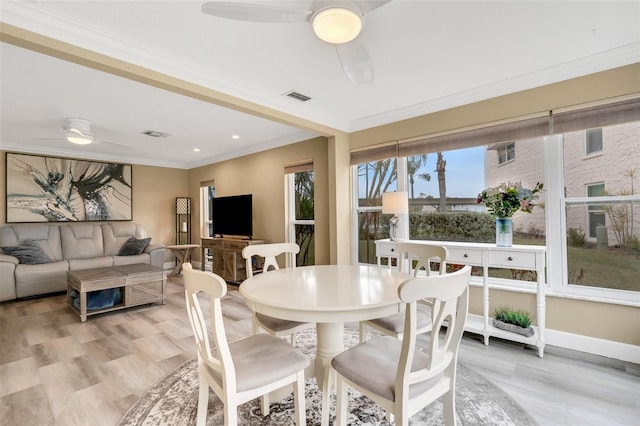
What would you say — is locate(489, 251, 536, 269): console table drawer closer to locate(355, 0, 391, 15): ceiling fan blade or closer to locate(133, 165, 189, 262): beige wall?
locate(355, 0, 391, 15): ceiling fan blade

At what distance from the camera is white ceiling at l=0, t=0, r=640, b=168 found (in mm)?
1840

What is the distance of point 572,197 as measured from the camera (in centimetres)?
269

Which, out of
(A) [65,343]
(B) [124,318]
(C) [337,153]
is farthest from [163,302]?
(C) [337,153]

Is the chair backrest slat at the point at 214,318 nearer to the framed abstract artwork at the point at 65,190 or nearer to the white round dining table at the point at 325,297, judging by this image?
the white round dining table at the point at 325,297

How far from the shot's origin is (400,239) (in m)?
3.67

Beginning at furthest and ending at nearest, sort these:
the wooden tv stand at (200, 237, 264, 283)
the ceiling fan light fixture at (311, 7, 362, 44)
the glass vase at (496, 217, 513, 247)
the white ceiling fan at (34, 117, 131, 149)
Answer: the wooden tv stand at (200, 237, 264, 283)
the white ceiling fan at (34, 117, 131, 149)
the glass vase at (496, 217, 513, 247)
the ceiling fan light fixture at (311, 7, 362, 44)

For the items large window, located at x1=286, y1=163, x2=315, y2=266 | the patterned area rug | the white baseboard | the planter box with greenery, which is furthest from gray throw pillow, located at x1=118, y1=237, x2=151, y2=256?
the white baseboard

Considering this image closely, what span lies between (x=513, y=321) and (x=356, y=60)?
2676mm

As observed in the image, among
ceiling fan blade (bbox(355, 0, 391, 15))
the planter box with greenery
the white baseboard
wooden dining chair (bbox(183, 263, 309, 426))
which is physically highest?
ceiling fan blade (bbox(355, 0, 391, 15))

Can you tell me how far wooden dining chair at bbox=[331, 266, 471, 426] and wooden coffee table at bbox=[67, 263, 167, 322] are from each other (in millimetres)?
3400

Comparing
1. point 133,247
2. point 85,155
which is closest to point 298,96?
point 133,247

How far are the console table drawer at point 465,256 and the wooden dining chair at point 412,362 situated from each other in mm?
1590

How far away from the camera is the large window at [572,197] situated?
2.48m

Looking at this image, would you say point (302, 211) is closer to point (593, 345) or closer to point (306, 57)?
point (306, 57)
